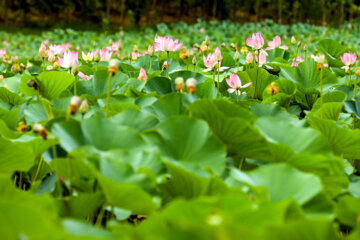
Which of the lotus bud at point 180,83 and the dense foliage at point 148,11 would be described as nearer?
the lotus bud at point 180,83

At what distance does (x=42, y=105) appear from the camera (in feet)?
3.93

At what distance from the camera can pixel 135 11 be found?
65.8 feet

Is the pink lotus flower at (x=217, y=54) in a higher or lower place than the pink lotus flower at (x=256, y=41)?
lower

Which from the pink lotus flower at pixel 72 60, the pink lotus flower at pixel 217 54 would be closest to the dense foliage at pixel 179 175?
the pink lotus flower at pixel 72 60

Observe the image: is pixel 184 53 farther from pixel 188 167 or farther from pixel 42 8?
pixel 42 8

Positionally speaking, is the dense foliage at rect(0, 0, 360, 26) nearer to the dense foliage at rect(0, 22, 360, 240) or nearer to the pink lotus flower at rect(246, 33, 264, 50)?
the pink lotus flower at rect(246, 33, 264, 50)

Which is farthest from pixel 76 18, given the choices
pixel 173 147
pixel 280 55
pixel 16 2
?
pixel 173 147

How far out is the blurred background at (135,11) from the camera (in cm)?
1842

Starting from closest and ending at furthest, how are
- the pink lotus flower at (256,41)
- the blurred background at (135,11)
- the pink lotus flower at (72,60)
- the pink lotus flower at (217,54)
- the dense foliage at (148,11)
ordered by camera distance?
the pink lotus flower at (72,60) < the pink lotus flower at (217,54) < the pink lotus flower at (256,41) < the blurred background at (135,11) < the dense foliage at (148,11)

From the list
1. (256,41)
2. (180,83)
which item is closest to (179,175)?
(180,83)

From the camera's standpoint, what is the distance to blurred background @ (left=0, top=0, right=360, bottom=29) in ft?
60.4

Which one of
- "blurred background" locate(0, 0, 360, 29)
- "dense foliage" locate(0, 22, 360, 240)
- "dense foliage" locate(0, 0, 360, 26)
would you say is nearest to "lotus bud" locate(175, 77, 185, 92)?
"dense foliage" locate(0, 22, 360, 240)

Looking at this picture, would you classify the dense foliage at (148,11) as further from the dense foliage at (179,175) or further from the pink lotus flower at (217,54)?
the dense foliage at (179,175)

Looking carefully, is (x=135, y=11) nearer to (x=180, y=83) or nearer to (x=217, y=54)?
(x=217, y=54)
